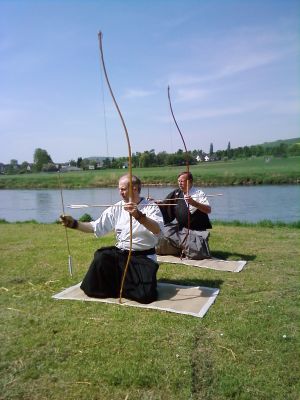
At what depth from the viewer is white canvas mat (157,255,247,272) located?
17.0 feet

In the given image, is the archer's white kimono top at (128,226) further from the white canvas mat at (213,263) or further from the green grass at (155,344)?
the white canvas mat at (213,263)

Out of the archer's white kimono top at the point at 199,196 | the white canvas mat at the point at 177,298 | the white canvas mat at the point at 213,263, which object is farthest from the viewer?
the archer's white kimono top at the point at 199,196

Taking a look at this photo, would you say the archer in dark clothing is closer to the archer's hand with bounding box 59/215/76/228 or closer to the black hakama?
the black hakama

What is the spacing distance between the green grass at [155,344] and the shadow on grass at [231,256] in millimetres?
689

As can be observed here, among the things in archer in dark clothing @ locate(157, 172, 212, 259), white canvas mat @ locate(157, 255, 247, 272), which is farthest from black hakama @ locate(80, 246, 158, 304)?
archer in dark clothing @ locate(157, 172, 212, 259)

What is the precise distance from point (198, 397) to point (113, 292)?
186cm

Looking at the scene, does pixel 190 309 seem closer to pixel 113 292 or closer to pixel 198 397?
pixel 113 292

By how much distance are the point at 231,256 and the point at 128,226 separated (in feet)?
7.51

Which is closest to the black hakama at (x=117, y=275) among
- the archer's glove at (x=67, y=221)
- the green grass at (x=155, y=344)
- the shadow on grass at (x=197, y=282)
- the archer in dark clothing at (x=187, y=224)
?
the green grass at (x=155, y=344)

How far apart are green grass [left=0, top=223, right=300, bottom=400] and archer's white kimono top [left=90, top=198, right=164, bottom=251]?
69 centimetres

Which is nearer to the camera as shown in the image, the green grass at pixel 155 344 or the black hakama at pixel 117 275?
the green grass at pixel 155 344

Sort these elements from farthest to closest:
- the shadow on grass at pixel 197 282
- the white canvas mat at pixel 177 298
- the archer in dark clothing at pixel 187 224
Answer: the archer in dark clothing at pixel 187 224 → the shadow on grass at pixel 197 282 → the white canvas mat at pixel 177 298

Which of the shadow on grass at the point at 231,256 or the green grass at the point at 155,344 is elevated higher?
the green grass at the point at 155,344

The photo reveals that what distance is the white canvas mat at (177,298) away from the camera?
3.74m
